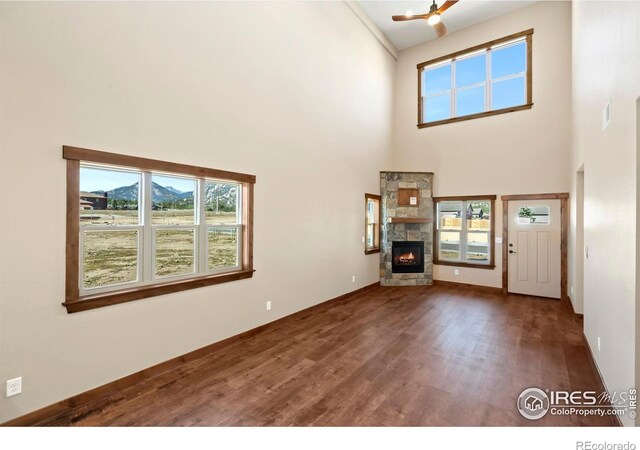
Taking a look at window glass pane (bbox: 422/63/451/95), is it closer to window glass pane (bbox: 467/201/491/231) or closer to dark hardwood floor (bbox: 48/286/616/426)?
window glass pane (bbox: 467/201/491/231)

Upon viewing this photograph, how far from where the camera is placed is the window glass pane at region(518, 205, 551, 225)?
608cm

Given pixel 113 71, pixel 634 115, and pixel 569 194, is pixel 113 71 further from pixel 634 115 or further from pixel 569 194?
pixel 569 194

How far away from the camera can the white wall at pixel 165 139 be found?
224cm

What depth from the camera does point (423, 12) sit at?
6453 mm

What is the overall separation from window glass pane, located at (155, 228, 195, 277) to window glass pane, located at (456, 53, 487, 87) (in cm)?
711

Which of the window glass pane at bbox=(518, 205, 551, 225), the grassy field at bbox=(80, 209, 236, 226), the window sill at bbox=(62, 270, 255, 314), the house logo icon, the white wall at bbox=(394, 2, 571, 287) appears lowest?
the house logo icon

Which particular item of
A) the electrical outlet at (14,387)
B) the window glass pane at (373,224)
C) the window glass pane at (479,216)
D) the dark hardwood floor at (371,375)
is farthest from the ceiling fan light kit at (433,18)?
the electrical outlet at (14,387)

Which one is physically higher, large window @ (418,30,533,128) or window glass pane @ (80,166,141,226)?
large window @ (418,30,533,128)

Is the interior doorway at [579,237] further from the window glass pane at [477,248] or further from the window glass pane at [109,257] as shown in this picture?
the window glass pane at [109,257]

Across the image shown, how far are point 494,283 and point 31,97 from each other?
7799mm

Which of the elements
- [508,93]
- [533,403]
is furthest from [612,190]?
[508,93]

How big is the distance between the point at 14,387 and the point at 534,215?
313 inches

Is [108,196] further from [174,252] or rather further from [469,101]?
[469,101]

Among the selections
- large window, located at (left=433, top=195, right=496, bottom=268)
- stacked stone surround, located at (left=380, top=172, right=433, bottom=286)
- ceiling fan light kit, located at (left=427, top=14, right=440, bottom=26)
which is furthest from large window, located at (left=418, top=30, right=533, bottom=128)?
ceiling fan light kit, located at (left=427, top=14, right=440, bottom=26)
